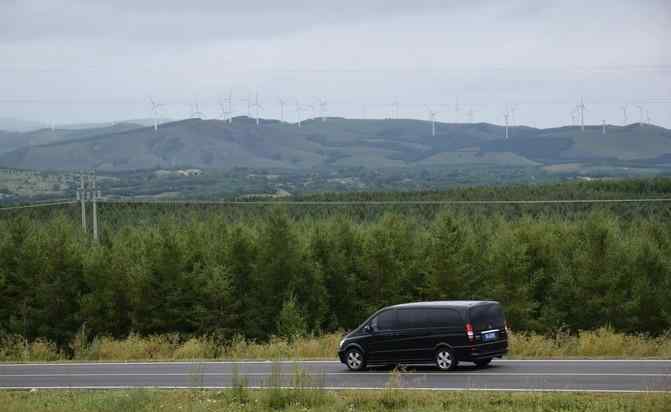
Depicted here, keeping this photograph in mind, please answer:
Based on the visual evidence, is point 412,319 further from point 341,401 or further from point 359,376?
point 341,401

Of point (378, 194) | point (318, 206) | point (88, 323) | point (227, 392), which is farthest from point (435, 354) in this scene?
point (378, 194)

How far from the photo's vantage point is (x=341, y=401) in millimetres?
19156

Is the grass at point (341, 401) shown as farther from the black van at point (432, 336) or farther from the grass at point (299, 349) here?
the grass at point (299, 349)

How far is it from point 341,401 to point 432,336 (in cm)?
607

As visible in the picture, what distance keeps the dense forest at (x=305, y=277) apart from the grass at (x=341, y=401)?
3225 centimetres

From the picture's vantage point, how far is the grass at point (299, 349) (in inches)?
1115

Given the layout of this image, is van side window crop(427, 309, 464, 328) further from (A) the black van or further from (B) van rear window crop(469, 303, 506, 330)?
(B) van rear window crop(469, 303, 506, 330)

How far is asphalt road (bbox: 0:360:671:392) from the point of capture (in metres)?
20.6

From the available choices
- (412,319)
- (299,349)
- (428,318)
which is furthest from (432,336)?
(299,349)

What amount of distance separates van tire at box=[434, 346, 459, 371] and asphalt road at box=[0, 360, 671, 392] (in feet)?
0.79

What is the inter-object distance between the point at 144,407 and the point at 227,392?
2136 millimetres

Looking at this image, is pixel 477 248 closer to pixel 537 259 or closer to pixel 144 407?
pixel 537 259

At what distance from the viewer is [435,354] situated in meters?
24.7

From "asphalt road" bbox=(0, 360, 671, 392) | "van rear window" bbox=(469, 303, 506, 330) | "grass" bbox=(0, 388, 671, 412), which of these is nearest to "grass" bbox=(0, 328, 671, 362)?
"asphalt road" bbox=(0, 360, 671, 392)
